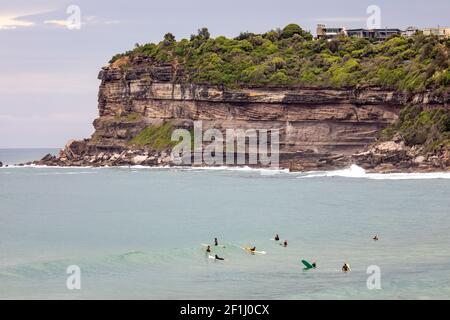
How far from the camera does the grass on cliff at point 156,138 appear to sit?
428ft

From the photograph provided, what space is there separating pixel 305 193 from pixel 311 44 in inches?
2243

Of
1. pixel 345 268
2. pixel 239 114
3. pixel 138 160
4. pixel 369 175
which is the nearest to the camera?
pixel 345 268

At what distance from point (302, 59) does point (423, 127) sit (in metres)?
30.8

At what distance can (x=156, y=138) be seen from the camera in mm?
132125

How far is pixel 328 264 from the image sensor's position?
146 feet

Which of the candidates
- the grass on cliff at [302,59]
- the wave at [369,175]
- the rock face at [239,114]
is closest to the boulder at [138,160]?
the rock face at [239,114]

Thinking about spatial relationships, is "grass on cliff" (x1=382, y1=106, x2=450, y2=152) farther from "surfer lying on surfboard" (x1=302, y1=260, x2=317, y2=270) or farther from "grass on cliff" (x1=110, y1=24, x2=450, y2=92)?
"surfer lying on surfboard" (x1=302, y1=260, x2=317, y2=270)

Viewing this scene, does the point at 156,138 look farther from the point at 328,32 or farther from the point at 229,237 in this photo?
the point at 229,237

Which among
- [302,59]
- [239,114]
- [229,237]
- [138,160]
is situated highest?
[302,59]

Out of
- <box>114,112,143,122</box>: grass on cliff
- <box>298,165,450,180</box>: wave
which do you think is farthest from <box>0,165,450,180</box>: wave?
<box>114,112,143,122</box>: grass on cliff

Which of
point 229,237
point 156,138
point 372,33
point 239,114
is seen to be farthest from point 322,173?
point 229,237
